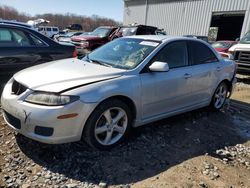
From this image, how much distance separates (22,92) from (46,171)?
3.43ft

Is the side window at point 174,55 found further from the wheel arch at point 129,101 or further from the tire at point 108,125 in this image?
the tire at point 108,125

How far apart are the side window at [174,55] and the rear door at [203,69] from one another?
177mm

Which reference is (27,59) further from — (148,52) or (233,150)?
(233,150)

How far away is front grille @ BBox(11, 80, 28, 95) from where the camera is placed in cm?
351

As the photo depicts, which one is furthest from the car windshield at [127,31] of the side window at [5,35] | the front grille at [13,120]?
the front grille at [13,120]

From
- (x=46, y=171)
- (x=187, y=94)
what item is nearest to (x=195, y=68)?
(x=187, y=94)

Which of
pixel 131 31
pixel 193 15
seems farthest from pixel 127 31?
pixel 193 15

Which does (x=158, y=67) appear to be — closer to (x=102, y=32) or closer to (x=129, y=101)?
(x=129, y=101)

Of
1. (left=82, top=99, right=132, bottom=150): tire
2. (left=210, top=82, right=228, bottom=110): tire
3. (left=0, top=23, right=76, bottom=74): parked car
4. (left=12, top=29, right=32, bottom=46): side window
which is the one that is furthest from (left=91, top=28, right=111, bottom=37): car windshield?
(left=82, top=99, right=132, bottom=150): tire

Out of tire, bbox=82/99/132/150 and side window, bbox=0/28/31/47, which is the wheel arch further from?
side window, bbox=0/28/31/47

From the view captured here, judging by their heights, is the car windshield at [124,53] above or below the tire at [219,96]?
above

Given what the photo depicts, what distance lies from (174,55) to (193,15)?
18922mm

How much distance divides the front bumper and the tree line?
190ft

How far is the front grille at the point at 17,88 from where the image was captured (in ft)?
11.5
